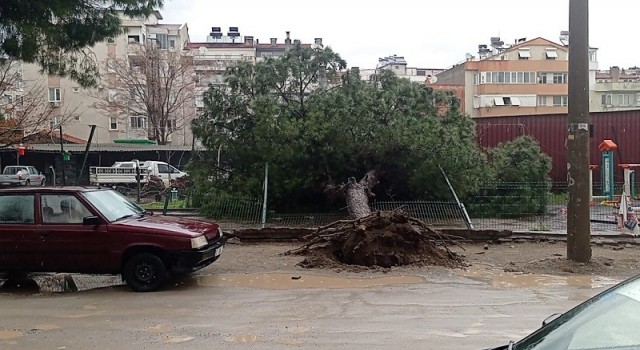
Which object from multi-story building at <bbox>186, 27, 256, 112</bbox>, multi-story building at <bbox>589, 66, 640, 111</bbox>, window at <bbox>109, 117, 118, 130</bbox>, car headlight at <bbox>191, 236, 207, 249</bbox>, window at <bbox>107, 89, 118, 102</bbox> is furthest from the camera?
multi-story building at <bbox>589, 66, 640, 111</bbox>

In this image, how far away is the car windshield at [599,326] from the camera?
2938 mm

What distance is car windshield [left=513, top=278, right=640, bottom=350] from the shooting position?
2938 mm

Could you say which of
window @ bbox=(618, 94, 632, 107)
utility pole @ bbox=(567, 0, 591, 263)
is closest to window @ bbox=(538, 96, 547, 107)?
window @ bbox=(618, 94, 632, 107)

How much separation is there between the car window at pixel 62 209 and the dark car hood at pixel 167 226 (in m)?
0.64

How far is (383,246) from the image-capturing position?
11859 mm

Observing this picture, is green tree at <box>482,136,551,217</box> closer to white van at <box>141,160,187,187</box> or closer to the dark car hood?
the dark car hood

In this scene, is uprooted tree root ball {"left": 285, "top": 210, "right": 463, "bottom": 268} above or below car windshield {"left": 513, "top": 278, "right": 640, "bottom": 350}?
below

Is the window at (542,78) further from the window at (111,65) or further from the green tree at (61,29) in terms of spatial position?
the green tree at (61,29)

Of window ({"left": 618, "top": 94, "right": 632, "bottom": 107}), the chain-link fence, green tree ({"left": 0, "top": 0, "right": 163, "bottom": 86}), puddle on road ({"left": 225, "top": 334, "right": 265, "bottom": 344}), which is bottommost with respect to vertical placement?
puddle on road ({"left": 225, "top": 334, "right": 265, "bottom": 344})

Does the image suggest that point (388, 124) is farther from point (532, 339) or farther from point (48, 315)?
point (532, 339)

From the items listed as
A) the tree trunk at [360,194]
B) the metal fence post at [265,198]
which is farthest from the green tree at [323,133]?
the tree trunk at [360,194]

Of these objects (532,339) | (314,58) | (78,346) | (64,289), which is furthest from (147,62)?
(532,339)

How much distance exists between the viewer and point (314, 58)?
18484mm

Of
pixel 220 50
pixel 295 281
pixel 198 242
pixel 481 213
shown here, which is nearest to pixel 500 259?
pixel 295 281
